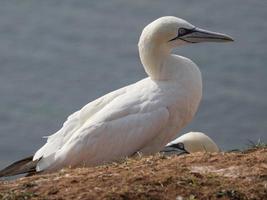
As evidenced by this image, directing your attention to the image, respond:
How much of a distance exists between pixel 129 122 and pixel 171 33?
3.79ft

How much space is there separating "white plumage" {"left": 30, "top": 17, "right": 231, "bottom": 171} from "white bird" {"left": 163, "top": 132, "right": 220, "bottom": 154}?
4.60 feet

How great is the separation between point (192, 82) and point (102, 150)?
3.63 feet

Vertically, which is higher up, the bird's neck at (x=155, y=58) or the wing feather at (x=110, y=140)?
the bird's neck at (x=155, y=58)


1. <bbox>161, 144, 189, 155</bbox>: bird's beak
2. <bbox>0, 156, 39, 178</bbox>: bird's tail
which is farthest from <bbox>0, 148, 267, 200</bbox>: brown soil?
<bbox>161, 144, 189, 155</bbox>: bird's beak

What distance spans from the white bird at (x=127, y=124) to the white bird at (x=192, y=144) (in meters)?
1.40

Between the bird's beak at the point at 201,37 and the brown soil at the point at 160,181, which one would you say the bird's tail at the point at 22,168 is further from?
the brown soil at the point at 160,181

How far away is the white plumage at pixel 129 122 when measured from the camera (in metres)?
11.2

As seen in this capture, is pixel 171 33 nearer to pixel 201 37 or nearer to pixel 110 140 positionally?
pixel 201 37

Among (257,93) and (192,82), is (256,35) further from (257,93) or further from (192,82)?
(192,82)

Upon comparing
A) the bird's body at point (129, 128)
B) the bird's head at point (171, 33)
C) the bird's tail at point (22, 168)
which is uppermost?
the bird's head at point (171, 33)

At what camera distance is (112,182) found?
27.7 feet

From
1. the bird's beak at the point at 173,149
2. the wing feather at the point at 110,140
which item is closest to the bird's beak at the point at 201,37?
the wing feather at the point at 110,140

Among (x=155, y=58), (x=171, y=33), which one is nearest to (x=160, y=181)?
(x=155, y=58)

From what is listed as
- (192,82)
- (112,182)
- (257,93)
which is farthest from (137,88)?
(257,93)
